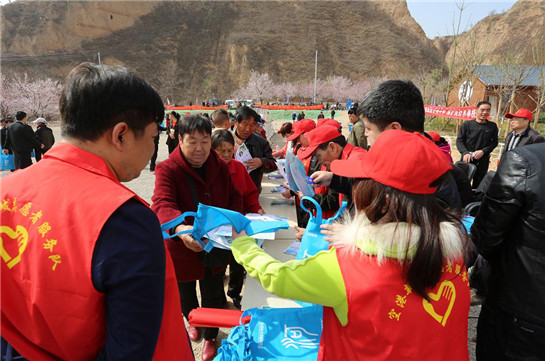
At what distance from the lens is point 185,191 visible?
83.4 inches

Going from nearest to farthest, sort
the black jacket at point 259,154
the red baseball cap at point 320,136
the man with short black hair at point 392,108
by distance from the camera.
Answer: the man with short black hair at point 392,108, the red baseball cap at point 320,136, the black jacket at point 259,154

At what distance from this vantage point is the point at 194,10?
2581 inches

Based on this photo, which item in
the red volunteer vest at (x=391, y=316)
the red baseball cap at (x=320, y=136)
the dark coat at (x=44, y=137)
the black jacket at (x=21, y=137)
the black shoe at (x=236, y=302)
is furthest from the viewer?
the dark coat at (x=44, y=137)

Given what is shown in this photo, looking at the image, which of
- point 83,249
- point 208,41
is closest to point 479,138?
point 83,249

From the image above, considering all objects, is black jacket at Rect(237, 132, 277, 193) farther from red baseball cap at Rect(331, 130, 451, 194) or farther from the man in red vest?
the man in red vest

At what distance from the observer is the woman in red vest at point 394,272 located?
101cm

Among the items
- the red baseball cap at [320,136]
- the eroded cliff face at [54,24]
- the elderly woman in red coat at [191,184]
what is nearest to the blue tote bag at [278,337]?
the elderly woman in red coat at [191,184]

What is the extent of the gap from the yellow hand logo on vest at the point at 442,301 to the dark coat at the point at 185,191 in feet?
4.76

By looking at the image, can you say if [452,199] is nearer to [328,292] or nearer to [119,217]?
[328,292]

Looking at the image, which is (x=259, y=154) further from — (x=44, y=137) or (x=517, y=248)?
(x=44, y=137)

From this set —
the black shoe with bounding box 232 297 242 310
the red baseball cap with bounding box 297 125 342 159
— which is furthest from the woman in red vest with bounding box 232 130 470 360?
the black shoe with bounding box 232 297 242 310

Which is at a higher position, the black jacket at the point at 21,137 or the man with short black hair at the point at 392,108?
the man with short black hair at the point at 392,108

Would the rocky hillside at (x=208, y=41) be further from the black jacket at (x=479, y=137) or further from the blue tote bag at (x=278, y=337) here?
the blue tote bag at (x=278, y=337)

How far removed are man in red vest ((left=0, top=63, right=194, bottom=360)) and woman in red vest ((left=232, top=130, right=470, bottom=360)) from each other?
1.47 ft
